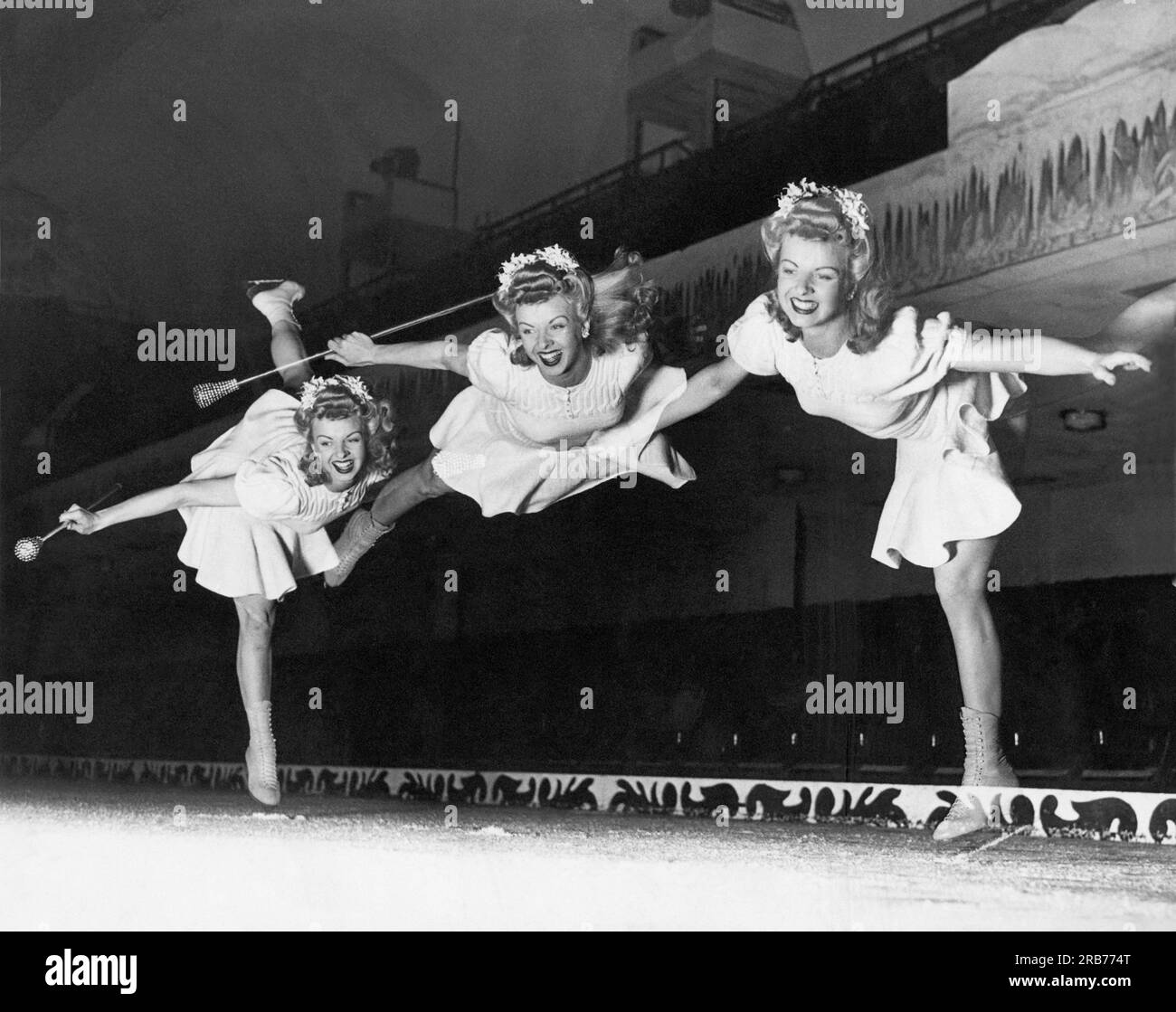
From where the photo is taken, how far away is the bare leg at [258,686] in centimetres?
458

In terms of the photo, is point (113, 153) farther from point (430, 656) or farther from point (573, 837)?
point (573, 837)

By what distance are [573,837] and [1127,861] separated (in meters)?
1.72

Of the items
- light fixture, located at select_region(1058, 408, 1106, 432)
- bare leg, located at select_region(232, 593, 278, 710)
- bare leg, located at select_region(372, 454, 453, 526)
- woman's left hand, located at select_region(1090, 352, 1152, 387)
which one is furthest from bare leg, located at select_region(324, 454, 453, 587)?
woman's left hand, located at select_region(1090, 352, 1152, 387)

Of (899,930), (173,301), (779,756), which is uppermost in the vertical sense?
(173,301)

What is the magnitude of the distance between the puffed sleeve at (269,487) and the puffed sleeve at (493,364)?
730 millimetres

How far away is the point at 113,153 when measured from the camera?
4816mm

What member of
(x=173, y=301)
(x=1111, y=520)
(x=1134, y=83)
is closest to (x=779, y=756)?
(x=1111, y=520)

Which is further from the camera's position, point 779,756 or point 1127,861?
point 779,756

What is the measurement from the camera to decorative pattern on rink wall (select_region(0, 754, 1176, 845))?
398 centimetres

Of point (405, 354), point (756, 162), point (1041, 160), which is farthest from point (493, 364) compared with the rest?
point (1041, 160)

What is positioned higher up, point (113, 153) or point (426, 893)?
point (113, 153)

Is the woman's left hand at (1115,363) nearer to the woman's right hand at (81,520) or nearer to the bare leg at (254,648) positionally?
the bare leg at (254,648)

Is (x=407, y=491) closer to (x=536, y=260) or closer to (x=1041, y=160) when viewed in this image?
(x=536, y=260)

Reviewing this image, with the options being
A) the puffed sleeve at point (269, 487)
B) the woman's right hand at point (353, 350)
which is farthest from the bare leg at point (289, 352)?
the puffed sleeve at point (269, 487)
